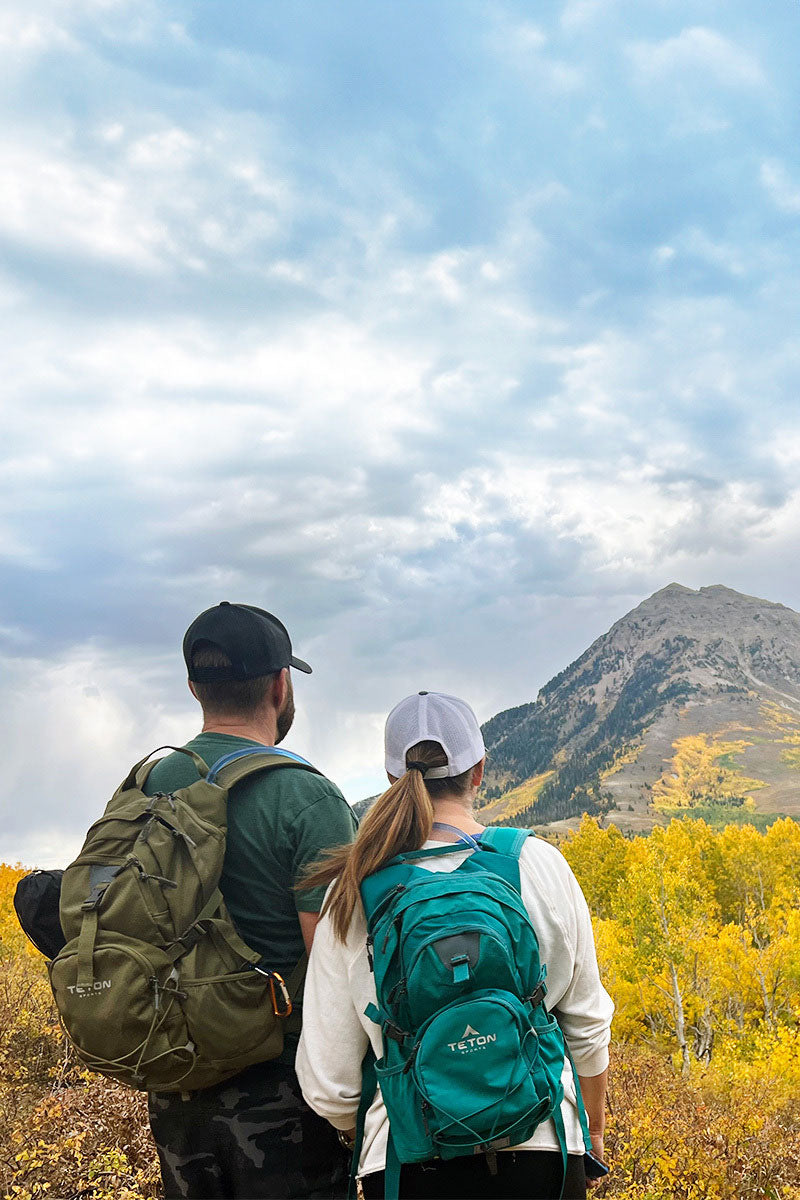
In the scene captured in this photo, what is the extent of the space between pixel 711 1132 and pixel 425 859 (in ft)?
32.9

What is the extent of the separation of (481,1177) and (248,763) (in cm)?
142

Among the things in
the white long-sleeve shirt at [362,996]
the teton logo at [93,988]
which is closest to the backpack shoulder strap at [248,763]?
the white long-sleeve shirt at [362,996]

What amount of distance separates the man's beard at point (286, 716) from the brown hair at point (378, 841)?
770 mm

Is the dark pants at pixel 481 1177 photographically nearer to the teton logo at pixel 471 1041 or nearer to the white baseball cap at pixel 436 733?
the teton logo at pixel 471 1041

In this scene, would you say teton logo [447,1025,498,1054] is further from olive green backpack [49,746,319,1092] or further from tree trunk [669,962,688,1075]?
tree trunk [669,962,688,1075]

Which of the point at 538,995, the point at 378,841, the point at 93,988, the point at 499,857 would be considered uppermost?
Answer: the point at 378,841

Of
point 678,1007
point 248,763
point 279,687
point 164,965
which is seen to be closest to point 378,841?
point 248,763

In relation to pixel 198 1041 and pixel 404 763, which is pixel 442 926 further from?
pixel 198 1041

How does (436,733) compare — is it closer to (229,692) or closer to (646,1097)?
(229,692)

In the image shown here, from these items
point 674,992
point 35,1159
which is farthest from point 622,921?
point 35,1159

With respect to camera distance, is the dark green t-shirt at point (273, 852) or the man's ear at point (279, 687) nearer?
the dark green t-shirt at point (273, 852)

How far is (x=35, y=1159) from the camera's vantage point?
6723 millimetres

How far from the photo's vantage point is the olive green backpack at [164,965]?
2.61m

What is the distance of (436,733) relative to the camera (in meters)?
2.81
